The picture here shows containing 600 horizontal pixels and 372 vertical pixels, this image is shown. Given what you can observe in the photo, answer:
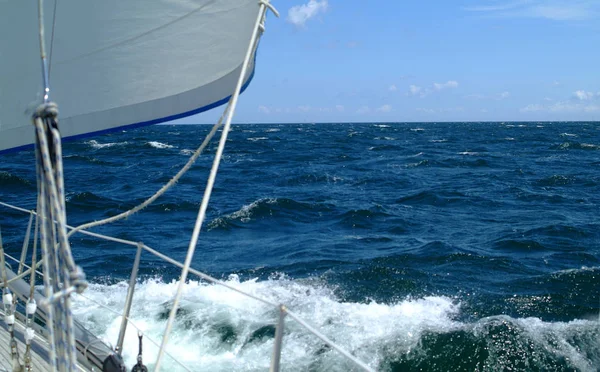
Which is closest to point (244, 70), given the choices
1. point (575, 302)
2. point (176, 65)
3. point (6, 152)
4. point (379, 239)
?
point (176, 65)

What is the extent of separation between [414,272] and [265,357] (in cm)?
455

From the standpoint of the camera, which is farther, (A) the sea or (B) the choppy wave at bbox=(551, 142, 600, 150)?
(B) the choppy wave at bbox=(551, 142, 600, 150)

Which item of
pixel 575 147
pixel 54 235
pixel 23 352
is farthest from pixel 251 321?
pixel 575 147

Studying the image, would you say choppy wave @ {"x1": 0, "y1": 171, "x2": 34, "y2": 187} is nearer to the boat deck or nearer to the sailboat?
the boat deck

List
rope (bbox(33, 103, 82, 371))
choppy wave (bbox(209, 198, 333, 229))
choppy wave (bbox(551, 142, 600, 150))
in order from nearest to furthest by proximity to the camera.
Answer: rope (bbox(33, 103, 82, 371)) < choppy wave (bbox(209, 198, 333, 229)) < choppy wave (bbox(551, 142, 600, 150))

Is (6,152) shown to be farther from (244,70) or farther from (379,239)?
(379,239)

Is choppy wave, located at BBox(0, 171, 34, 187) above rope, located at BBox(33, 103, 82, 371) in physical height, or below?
below

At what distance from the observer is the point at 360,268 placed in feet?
36.1

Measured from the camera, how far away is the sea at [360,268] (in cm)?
762

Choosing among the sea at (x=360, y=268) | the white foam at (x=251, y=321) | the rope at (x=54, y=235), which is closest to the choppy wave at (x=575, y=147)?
the sea at (x=360, y=268)

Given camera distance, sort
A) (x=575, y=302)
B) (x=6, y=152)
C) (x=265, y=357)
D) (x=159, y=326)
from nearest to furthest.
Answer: (x=6, y=152), (x=265, y=357), (x=159, y=326), (x=575, y=302)

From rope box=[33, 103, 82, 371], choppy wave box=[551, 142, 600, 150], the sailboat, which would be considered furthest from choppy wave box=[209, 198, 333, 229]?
choppy wave box=[551, 142, 600, 150]

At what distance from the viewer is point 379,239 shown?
44.9 ft

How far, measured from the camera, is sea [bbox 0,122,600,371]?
7617 millimetres
